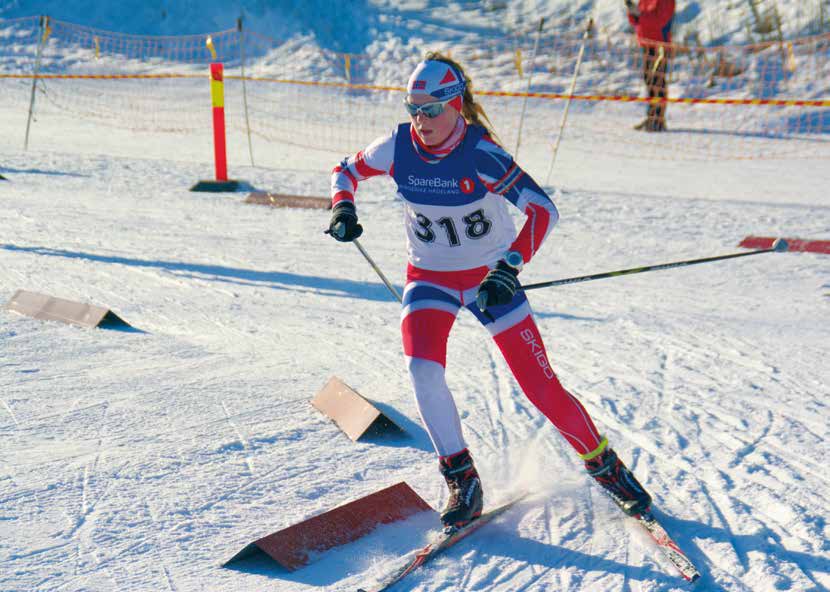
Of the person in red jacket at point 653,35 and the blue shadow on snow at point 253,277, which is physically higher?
the person in red jacket at point 653,35

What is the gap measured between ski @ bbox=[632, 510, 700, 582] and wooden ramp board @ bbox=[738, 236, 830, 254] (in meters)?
5.03

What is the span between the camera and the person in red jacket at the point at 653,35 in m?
15.0

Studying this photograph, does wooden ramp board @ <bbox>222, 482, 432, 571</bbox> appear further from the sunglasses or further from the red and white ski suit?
the sunglasses

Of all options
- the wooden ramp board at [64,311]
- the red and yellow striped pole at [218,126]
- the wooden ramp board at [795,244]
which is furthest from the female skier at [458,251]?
the red and yellow striped pole at [218,126]

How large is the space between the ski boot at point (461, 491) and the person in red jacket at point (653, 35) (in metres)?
12.0

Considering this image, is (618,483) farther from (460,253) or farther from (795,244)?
(795,244)

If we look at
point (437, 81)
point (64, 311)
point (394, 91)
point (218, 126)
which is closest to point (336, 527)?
point (437, 81)

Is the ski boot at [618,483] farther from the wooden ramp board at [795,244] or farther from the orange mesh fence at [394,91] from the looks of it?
the orange mesh fence at [394,91]

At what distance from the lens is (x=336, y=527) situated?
359 cm

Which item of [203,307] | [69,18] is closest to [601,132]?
[203,307]

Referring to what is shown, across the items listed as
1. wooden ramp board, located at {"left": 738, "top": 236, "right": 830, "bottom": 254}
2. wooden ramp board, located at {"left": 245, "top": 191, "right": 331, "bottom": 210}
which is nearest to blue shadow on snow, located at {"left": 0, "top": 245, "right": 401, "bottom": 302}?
wooden ramp board, located at {"left": 245, "top": 191, "right": 331, "bottom": 210}

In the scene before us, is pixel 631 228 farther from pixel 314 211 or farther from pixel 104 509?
pixel 104 509

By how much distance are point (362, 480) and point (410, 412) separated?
84cm

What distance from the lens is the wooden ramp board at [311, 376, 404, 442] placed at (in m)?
4.49
